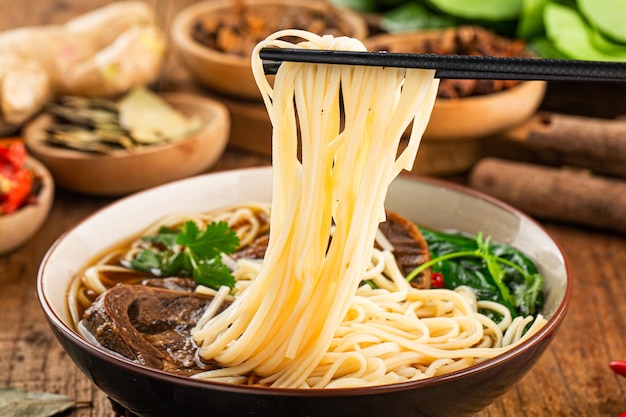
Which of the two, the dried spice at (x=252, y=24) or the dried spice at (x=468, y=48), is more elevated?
the dried spice at (x=468, y=48)

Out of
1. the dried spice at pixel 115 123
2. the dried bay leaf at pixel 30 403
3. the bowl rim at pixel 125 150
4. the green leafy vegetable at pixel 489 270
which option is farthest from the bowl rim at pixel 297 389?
the dried spice at pixel 115 123

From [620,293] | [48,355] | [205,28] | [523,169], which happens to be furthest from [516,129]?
[48,355]

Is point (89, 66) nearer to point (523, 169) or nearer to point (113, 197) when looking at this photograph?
point (113, 197)

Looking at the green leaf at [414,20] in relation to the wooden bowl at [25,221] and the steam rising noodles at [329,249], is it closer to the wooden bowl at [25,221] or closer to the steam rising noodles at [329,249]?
the wooden bowl at [25,221]

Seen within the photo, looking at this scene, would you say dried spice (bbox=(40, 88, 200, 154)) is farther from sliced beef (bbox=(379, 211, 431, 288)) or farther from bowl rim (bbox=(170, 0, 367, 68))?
sliced beef (bbox=(379, 211, 431, 288))

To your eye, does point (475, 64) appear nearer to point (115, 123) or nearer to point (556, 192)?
point (556, 192)

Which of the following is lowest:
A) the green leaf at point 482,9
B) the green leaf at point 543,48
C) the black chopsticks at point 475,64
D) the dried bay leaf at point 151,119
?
the dried bay leaf at point 151,119
